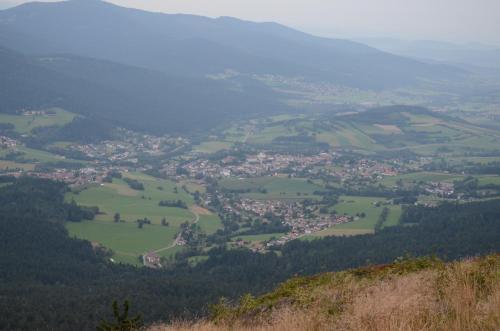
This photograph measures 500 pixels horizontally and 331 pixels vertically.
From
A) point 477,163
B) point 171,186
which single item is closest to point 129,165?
point 171,186

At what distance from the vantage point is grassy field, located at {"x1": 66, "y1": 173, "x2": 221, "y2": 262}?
41.5m

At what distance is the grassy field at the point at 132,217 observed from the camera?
136ft

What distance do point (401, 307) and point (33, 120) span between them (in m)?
105

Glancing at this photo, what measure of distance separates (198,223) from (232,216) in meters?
4.03

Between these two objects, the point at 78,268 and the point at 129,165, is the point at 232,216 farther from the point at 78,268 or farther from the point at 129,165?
the point at 129,165

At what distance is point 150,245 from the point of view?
135 ft

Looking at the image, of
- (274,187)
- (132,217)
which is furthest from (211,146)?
(132,217)

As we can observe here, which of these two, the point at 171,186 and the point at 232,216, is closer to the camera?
the point at 232,216

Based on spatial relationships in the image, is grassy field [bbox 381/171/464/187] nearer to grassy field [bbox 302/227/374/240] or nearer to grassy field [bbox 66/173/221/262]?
grassy field [bbox 302/227/374/240]

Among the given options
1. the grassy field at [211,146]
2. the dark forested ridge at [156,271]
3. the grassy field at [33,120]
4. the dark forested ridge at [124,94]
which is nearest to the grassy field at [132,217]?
the dark forested ridge at [156,271]

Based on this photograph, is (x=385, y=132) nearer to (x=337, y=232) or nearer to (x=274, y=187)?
(x=274, y=187)

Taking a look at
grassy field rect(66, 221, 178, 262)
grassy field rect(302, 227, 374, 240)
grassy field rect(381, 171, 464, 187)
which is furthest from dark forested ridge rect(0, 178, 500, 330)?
grassy field rect(381, 171, 464, 187)

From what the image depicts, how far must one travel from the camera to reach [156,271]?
1342 inches

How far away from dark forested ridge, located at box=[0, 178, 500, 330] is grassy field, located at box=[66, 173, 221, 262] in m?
2.05
